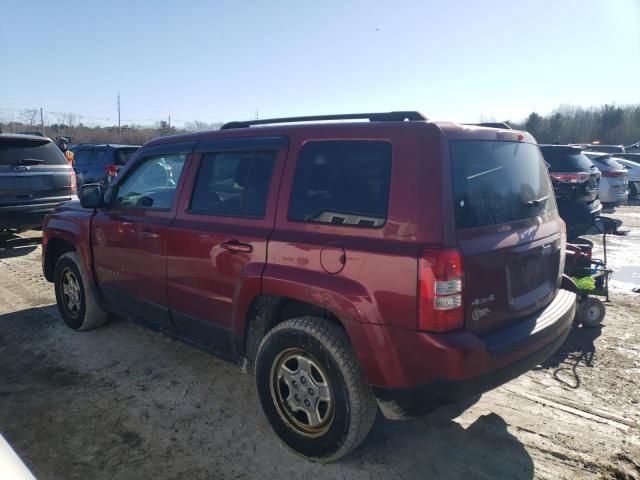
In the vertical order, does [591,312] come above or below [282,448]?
above

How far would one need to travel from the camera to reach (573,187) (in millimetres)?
6965

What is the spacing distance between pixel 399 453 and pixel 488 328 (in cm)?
98

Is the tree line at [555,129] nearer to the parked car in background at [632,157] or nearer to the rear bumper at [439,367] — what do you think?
the parked car in background at [632,157]

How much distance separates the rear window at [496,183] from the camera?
255cm

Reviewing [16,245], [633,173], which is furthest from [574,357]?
[633,173]

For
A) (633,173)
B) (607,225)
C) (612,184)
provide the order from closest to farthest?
(607,225) → (612,184) → (633,173)

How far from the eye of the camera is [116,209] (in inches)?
167

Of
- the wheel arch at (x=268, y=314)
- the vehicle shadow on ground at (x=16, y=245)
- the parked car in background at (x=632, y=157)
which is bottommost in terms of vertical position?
the vehicle shadow on ground at (x=16, y=245)

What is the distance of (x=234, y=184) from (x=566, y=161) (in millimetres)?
6326

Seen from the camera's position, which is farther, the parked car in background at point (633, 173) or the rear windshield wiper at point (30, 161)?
the parked car in background at point (633, 173)

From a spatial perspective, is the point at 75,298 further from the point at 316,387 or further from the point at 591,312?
the point at 591,312

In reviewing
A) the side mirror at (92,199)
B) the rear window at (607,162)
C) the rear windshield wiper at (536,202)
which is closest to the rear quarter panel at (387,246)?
the rear windshield wiper at (536,202)

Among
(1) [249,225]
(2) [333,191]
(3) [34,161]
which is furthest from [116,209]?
(3) [34,161]

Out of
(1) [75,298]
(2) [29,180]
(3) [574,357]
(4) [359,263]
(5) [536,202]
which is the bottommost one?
(3) [574,357]
